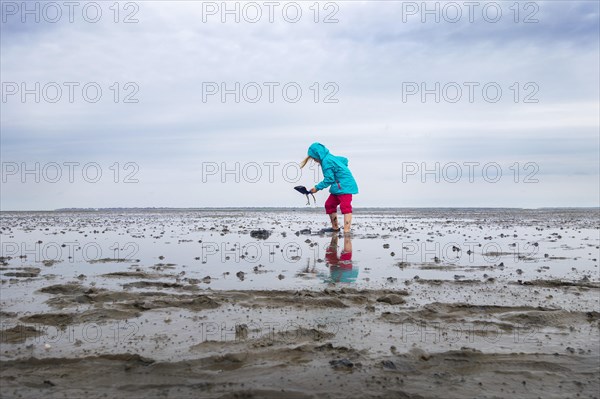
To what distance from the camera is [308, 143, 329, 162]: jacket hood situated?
19.3 metres

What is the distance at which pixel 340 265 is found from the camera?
12.1 meters

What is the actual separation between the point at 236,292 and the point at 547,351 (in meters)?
4.92

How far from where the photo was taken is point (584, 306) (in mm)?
7633

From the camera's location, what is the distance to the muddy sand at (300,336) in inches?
179

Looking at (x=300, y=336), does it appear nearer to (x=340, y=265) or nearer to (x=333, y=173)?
(x=340, y=265)

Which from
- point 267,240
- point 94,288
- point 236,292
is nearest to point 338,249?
point 267,240

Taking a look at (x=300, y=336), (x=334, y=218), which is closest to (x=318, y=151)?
(x=334, y=218)

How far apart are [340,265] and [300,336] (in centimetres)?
613

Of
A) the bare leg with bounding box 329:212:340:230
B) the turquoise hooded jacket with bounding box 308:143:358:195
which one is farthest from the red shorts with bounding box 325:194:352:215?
the bare leg with bounding box 329:212:340:230

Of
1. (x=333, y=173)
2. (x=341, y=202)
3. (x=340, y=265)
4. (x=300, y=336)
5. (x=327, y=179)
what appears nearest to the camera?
(x=300, y=336)

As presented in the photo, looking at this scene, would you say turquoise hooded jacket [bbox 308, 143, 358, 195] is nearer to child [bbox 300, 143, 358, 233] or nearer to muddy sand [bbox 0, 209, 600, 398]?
child [bbox 300, 143, 358, 233]

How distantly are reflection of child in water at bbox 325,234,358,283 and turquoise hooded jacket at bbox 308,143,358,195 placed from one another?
279 centimetres

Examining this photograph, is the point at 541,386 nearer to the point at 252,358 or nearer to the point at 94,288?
the point at 252,358

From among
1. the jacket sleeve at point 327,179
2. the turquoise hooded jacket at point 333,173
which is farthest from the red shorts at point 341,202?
the jacket sleeve at point 327,179
